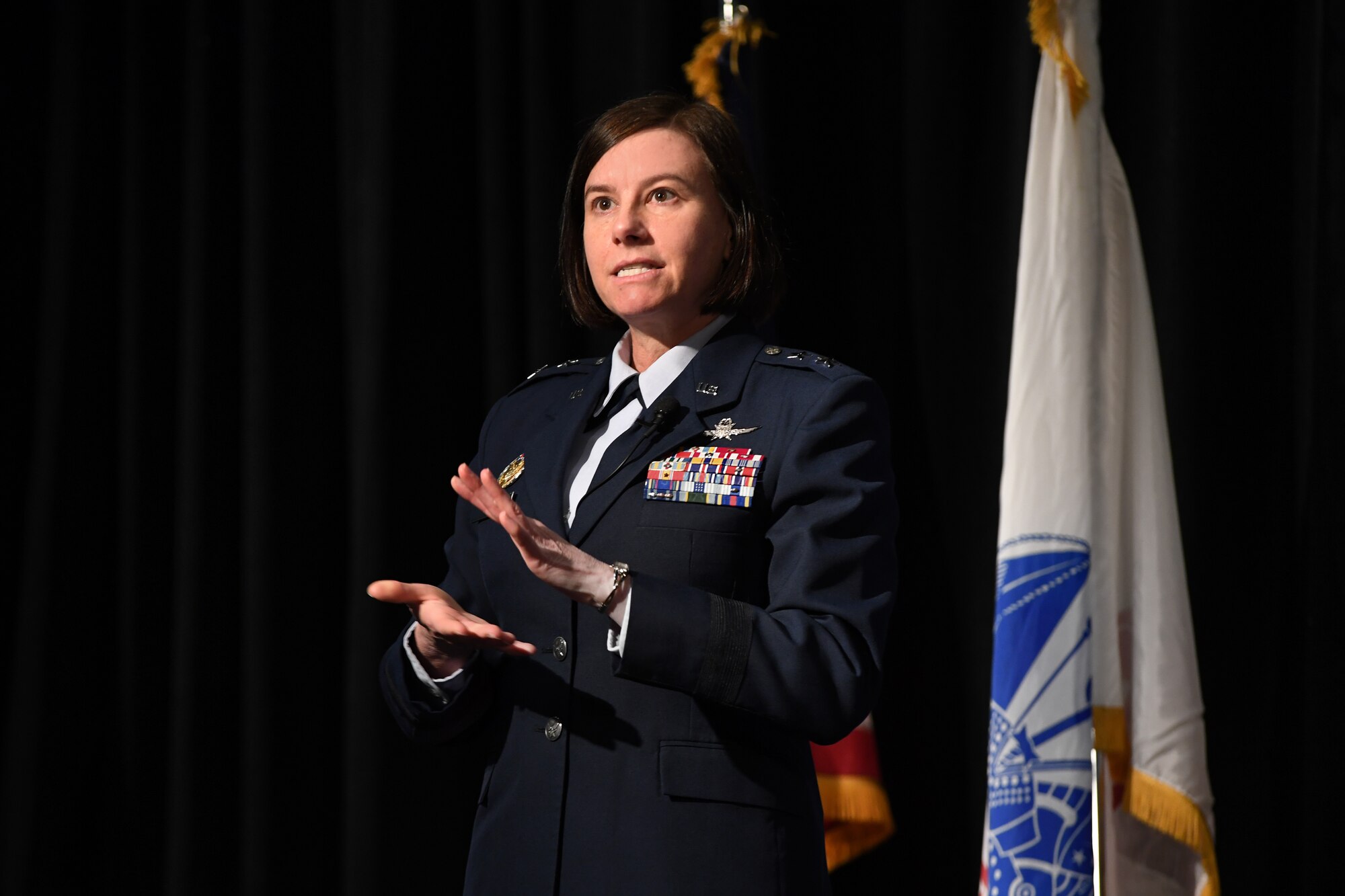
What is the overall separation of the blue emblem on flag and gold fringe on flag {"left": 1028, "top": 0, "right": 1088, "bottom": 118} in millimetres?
781

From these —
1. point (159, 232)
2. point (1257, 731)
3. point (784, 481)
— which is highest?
point (159, 232)

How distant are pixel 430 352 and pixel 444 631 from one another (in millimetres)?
1762

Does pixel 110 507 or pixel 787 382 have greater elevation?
pixel 787 382

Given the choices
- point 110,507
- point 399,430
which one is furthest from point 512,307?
point 110,507

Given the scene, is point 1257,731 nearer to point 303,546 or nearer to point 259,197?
point 303,546

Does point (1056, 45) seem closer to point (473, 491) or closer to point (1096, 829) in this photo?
point (1096, 829)

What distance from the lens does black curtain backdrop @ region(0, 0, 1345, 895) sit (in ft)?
7.63

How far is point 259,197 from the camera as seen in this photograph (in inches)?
119

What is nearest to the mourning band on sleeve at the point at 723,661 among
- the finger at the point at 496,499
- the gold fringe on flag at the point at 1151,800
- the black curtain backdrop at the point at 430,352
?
the finger at the point at 496,499

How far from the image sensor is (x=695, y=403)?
4.56ft

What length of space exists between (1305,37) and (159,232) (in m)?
2.58

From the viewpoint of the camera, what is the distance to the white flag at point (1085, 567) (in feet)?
6.88

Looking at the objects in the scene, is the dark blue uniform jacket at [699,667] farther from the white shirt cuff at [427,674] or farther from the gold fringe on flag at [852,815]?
the gold fringe on flag at [852,815]

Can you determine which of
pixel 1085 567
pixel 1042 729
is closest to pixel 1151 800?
pixel 1042 729
